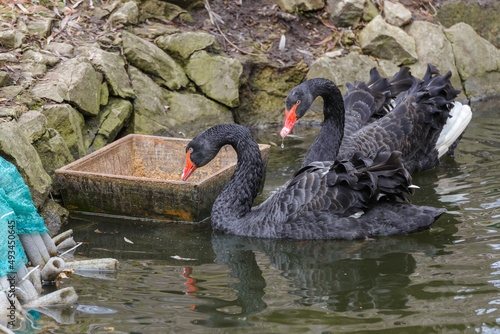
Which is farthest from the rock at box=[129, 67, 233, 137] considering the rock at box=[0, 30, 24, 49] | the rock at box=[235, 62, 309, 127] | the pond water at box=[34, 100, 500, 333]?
the pond water at box=[34, 100, 500, 333]

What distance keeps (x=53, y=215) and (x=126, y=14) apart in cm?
359

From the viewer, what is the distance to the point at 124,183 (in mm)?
5914

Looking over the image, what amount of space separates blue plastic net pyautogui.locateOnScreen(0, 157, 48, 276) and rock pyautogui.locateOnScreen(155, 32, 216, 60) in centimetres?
434

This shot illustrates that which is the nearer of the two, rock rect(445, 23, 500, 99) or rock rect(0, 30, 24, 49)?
rock rect(0, 30, 24, 49)

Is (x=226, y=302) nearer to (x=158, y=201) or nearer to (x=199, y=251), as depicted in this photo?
(x=199, y=251)

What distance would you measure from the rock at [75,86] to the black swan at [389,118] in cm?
233

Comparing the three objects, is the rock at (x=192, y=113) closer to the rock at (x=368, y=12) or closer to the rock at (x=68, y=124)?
the rock at (x=68, y=124)

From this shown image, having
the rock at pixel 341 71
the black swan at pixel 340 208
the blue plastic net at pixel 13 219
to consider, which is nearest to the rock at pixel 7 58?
the blue plastic net at pixel 13 219

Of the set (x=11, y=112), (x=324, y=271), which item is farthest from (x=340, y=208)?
(x=11, y=112)

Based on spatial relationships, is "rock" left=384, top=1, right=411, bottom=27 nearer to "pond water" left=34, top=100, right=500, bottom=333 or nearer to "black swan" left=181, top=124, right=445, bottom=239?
"pond water" left=34, top=100, right=500, bottom=333

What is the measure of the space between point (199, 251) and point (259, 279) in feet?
2.55

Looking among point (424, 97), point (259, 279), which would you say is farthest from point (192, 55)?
point (259, 279)

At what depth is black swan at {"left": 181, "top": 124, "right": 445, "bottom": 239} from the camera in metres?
5.34

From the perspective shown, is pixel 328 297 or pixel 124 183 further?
pixel 124 183
